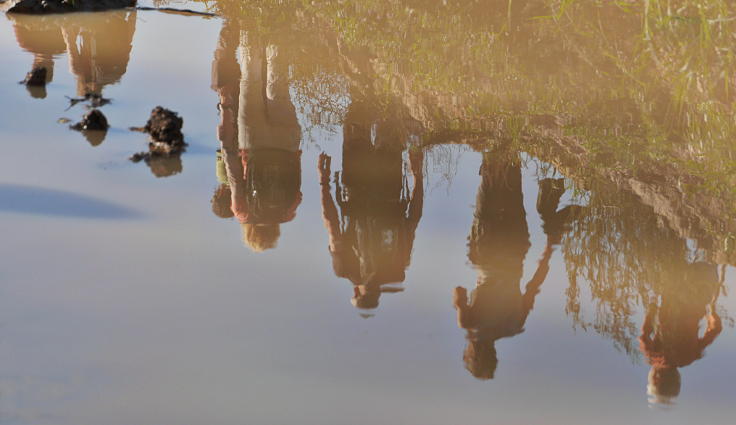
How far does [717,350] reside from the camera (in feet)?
10.8

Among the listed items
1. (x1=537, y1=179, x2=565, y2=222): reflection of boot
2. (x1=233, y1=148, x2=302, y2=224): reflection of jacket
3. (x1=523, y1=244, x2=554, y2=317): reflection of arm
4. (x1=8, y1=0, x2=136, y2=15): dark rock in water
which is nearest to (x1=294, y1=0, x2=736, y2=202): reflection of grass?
(x1=537, y1=179, x2=565, y2=222): reflection of boot

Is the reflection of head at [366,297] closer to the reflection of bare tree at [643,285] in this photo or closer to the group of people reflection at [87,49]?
the reflection of bare tree at [643,285]

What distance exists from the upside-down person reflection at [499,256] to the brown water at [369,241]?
17 mm

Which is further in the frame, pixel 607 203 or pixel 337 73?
pixel 337 73

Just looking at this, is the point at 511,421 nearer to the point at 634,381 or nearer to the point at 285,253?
the point at 634,381

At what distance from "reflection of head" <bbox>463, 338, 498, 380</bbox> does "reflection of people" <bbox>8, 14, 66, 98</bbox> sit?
4131 mm

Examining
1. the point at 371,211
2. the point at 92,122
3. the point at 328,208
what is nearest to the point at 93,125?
the point at 92,122

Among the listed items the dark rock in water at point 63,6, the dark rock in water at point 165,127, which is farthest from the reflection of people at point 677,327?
the dark rock in water at point 63,6

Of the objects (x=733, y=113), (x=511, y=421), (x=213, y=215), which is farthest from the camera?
(x=733, y=113)

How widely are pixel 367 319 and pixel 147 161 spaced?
2135 millimetres

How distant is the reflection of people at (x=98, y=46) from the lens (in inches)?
251

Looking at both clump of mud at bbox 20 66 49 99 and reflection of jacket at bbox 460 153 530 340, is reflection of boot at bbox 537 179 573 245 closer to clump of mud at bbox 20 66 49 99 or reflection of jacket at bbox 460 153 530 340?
reflection of jacket at bbox 460 153 530 340

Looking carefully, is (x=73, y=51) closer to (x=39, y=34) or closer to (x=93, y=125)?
(x=39, y=34)

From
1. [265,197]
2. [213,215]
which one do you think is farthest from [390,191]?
[213,215]
